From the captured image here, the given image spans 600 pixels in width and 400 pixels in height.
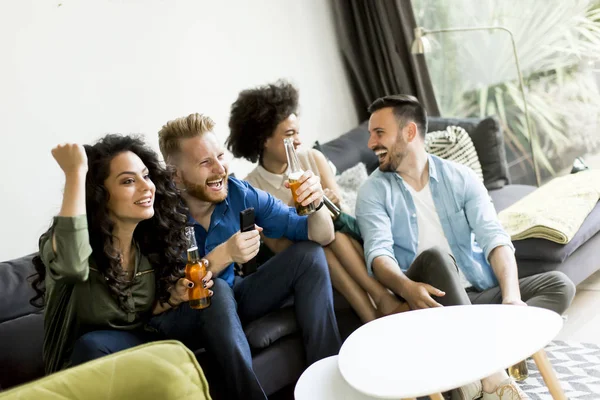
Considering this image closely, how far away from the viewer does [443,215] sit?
2893 millimetres

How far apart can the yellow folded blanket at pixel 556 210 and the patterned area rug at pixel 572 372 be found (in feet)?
1.43

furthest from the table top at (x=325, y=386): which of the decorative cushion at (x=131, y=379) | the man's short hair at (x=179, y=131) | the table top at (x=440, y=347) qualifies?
the man's short hair at (x=179, y=131)

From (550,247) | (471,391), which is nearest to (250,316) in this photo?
(471,391)

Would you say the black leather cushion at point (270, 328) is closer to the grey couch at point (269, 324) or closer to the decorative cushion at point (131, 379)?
the grey couch at point (269, 324)

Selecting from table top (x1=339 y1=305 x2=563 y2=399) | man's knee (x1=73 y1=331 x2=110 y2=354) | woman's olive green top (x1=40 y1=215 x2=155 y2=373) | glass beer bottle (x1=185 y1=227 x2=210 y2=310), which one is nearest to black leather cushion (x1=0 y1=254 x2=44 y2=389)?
woman's olive green top (x1=40 y1=215 x2=155 y2=373)

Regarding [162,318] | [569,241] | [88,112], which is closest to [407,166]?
[569,241]

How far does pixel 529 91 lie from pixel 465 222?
6.56 feet

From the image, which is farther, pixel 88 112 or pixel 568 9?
pixel 568 9

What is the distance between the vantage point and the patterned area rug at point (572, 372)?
8.11ft

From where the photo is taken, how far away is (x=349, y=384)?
6.13ft

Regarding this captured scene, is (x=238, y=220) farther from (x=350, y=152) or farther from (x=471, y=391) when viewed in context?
(x=350, y=152)

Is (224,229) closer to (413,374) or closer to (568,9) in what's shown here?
(413,374)

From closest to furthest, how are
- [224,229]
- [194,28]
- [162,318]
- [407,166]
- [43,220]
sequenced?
[162,318], [224,229], [407,166], [43,220], [194,28]

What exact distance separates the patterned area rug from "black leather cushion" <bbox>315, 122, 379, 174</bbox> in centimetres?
151
